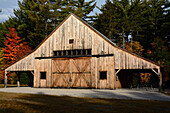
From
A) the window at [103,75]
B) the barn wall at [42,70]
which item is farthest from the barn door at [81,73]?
the barn wall at [42,70]

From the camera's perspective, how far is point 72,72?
85.4ft

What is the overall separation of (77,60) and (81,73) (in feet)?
6.00

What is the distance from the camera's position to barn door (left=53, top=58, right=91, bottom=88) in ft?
82.9

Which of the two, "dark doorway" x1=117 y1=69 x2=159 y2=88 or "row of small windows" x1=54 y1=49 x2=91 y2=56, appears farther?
"dark doorway" x1=117 y1=69 x2=159 y2=88

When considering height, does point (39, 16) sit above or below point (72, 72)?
above

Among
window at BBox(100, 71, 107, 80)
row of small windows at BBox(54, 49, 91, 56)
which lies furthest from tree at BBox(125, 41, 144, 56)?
window at BBox(100, 71, 107, 80)

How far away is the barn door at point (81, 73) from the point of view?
25.2 m

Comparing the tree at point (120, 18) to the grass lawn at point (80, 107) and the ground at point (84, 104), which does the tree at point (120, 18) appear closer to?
the ground at point (84, 104)

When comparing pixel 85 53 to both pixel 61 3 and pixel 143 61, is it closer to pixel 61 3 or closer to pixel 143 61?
pixel 143 61

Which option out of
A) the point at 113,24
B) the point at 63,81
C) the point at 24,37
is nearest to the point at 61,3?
the point at 24,37

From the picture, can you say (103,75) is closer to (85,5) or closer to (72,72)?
(72,72)

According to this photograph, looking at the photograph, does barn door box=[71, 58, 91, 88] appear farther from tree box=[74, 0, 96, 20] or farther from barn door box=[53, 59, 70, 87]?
tree box=[74, 0, 96, 20]

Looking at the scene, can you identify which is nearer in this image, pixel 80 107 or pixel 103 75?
pixel 80 107

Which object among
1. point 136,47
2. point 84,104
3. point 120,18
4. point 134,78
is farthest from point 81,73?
point 120,18
